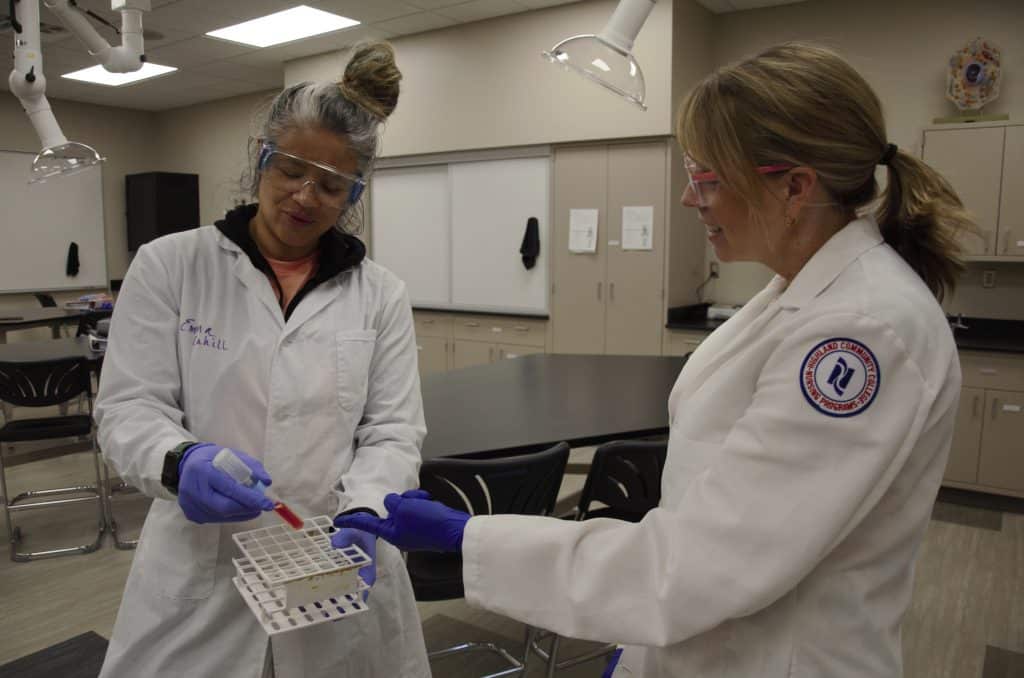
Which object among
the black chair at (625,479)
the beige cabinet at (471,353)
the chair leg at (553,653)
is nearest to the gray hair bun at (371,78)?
the black chair at (625,479)

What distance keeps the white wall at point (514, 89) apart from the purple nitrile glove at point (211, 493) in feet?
13.3

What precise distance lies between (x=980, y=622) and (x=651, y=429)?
5.48 ft

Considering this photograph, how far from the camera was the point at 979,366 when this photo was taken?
393 cm

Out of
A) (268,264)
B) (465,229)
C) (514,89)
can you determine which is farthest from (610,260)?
(268,264)

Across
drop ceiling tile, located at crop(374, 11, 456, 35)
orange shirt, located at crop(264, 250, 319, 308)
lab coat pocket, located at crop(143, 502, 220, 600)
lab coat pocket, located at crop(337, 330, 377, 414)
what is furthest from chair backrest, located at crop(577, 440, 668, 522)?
drop ceiling tile, located at crop(374, 11, 456, 35)

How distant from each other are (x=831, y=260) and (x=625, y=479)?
134 centimetres

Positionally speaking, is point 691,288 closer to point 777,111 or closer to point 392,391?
point 392,391

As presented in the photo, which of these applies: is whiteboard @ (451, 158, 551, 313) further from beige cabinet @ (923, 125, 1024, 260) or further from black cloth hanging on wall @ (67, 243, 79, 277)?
black cloth hanging on wall @ (67, 243, 79, 277)

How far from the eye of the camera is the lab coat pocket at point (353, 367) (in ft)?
4.31

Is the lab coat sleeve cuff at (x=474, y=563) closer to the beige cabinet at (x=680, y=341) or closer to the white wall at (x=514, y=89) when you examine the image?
the beige cabinet at (x=680, y=341)

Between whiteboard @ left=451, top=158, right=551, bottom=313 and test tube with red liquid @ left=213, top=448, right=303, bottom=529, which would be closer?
test tube with red liquid @ left=213, top=448, right=303, bottom=529

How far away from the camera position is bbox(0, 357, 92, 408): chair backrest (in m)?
3.39

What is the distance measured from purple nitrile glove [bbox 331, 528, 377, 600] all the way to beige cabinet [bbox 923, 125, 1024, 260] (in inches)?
159

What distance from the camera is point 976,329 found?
14.6 feet
